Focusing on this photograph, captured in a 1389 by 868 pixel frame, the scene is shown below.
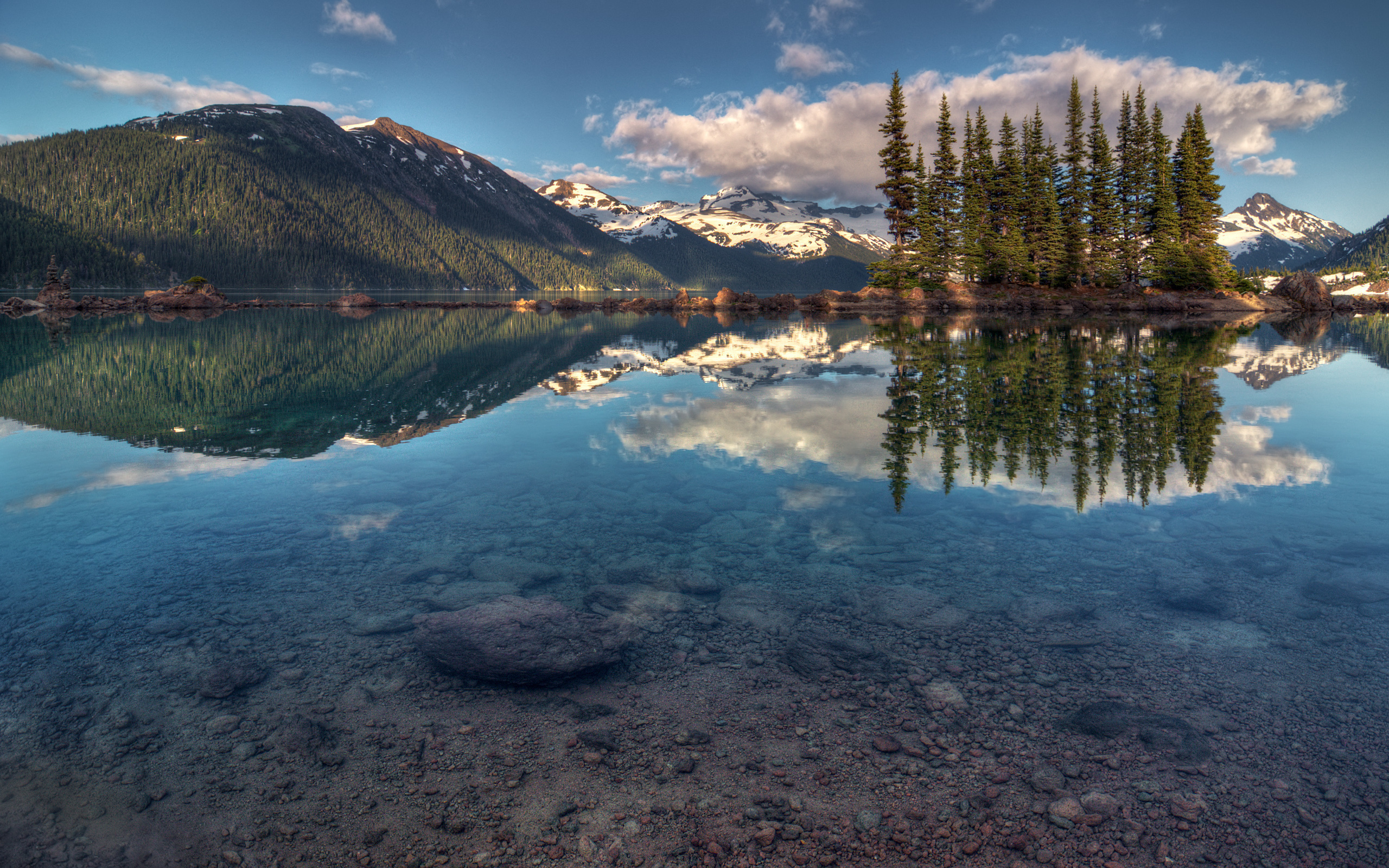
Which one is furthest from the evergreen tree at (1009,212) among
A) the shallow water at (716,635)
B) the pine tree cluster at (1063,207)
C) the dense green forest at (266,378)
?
the shallow water at (716,635)

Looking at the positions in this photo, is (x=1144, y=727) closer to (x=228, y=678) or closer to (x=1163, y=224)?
(x=228, y=678)

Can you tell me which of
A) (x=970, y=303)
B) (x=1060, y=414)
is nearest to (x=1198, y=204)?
(x=970, y=303)

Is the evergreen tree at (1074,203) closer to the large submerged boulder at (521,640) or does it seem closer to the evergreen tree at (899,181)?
the evergreen tree at (899,181)

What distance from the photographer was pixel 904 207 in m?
73.9

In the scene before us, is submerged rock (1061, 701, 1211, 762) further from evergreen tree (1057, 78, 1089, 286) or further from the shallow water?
evergreen tree (1057, 78, 1089, 286)

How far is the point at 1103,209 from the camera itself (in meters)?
73.4

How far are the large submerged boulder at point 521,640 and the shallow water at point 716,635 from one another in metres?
0.22

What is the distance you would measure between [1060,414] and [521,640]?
13.9 metres

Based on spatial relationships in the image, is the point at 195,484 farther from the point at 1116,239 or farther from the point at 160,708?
the point at 1116,239

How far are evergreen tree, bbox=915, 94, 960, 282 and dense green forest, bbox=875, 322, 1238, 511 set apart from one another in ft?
151

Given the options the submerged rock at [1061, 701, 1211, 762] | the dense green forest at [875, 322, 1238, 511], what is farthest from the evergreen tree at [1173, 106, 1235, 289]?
the submerged rock at [1061, 701, 1211, 762]

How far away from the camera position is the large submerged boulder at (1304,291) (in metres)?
75.7

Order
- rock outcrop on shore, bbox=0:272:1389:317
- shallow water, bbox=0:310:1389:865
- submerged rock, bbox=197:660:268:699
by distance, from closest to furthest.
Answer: shallow water, bbox=0:310:1389:865 → submerged rock, bbox=197:660:268:699 → rock outcrop on shore, bbox=0:272:1389:317

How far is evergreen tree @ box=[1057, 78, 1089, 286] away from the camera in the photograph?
73500mm
